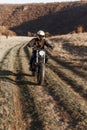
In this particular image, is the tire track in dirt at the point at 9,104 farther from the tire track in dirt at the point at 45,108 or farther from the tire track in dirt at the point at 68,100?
the tire track in dirt at the point at 68,100

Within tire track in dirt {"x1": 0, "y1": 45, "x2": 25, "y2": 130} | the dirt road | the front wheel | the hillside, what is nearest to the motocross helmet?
the front wheel

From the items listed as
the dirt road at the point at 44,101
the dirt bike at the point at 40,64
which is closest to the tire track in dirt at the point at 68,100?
the dirt road at the point at 44,101

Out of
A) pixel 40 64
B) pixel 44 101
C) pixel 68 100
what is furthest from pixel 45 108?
pixel 40 64

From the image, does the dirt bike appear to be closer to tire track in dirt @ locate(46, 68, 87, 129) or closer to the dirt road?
the dirt road

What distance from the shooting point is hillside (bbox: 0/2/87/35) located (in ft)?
463

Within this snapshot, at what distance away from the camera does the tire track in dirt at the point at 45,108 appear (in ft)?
34.4

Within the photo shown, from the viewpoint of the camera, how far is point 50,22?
156250 mm

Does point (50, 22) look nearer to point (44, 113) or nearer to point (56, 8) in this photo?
point (56, 8)

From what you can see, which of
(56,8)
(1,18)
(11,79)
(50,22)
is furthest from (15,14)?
(11,79)

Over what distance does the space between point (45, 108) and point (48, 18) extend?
15903 centimetres

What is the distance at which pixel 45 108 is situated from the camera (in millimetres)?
12195

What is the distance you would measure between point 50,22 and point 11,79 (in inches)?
5519

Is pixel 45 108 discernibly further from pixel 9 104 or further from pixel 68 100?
pixel 9 104

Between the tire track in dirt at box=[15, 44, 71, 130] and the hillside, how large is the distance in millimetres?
107716
